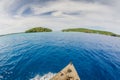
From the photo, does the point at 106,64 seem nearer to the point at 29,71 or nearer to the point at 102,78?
the point at 102,78

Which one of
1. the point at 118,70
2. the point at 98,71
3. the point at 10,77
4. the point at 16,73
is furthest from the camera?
the point at 118,70

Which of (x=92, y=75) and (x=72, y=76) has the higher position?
(x=72, y=76)

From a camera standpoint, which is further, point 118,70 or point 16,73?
point 118,70

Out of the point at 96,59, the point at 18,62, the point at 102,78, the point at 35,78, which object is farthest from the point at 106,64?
the point at 18,62

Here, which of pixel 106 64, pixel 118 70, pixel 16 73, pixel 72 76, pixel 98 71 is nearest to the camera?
pixel 72 76

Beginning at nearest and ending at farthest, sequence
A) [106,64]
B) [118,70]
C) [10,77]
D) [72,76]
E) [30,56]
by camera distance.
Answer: [72,76] → [10,77] → [118,70] → [106,64] → [30,56]

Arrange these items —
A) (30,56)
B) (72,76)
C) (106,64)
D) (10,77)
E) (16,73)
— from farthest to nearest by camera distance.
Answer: (30,56) < (106,64) < (16,73) < (10,77) < (72,76)

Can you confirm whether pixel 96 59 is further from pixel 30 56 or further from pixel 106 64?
pixel 30 56

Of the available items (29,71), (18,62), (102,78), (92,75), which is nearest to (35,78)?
(29,71)

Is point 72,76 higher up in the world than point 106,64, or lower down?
higher up
